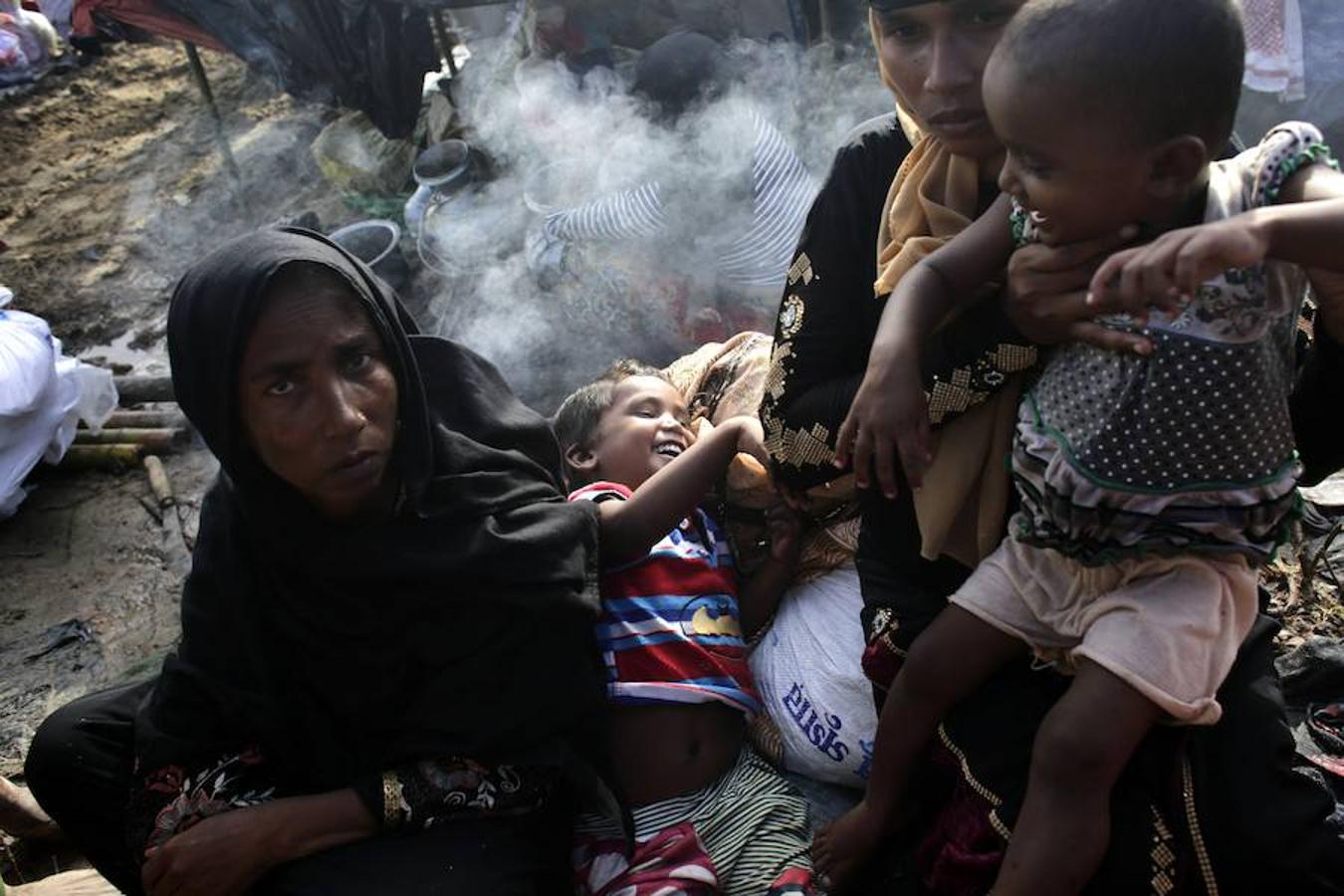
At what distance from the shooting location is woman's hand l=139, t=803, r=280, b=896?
2004 mm

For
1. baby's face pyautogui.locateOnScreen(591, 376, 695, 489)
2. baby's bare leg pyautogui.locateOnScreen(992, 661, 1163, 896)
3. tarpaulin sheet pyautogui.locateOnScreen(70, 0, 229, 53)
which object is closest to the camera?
baby's bare leg pyautogui.locateOnScreen(992, 661, 1163, 896)

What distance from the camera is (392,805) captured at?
2072 mm

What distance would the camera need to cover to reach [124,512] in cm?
497

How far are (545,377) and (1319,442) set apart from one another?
3.47 meters

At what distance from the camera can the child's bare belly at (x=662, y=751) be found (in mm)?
2273

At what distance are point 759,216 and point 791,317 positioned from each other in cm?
212

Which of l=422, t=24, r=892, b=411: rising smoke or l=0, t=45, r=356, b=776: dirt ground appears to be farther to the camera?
l=422, t=24, r=892, b=411: rising smoke

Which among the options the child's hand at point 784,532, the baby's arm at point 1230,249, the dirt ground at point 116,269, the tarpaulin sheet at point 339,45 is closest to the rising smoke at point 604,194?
the tarpaulin sheet at point 339,45

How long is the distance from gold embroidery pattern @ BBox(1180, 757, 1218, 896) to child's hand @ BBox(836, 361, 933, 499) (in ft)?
2.26

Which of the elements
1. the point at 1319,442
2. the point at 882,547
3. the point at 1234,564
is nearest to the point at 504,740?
the point at 882,547

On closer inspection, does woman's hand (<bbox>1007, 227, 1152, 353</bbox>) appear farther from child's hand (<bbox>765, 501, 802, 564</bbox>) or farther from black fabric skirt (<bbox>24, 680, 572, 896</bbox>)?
black fabric skirt (<bbox>24, 680, 572, 896</bbox>)

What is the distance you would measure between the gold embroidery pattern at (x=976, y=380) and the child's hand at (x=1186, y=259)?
15.7 inches

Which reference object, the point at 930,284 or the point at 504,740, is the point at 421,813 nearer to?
the point at 504,740

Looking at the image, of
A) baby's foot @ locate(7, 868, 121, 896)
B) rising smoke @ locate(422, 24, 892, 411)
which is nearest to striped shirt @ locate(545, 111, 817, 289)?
rising smoke @ locate(422, 24, 892, 411)
